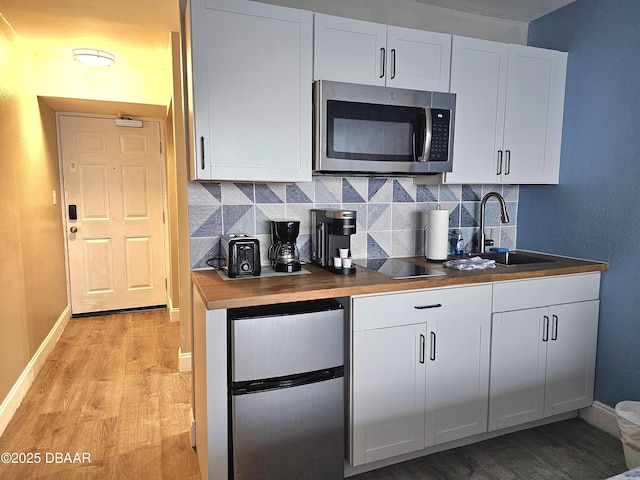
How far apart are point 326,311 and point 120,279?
3643 mm

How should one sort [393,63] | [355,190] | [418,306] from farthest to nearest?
[355,190] < [393,63] < [418,306]

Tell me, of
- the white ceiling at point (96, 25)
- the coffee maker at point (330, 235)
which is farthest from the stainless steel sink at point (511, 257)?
the white ceiling at point (96, 25)

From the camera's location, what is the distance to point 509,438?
2.33 m

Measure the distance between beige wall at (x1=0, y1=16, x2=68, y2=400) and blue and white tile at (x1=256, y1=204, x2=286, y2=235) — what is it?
151cm

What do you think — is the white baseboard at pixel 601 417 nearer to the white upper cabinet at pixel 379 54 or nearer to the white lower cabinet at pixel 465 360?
the white lower cabinet at pixel 465 360

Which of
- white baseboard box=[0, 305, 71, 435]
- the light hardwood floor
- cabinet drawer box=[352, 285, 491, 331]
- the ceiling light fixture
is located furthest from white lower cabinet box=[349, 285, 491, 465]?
the ceiling light fixture

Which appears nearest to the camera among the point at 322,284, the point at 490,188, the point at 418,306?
the point at 322,284

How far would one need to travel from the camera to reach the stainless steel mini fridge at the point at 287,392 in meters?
1.66

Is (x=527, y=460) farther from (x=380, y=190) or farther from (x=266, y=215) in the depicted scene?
(x=266, y=215)

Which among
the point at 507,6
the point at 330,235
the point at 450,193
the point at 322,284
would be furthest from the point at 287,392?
the point at 507,6

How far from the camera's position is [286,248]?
214cm

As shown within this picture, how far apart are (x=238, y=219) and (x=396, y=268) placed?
2.82 ft

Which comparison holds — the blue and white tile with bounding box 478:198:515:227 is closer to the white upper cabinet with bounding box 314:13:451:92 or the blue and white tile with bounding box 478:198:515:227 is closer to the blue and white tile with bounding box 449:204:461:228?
the blue and white tile with bounding box 449:204:461:228

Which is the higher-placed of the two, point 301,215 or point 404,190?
point 404,190
